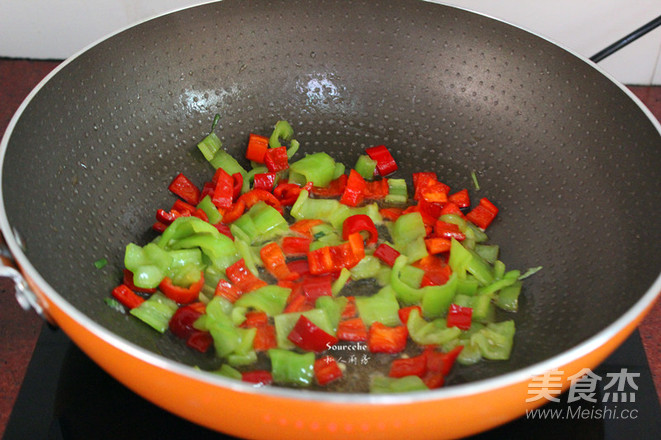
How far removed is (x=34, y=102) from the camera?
3.70 feet


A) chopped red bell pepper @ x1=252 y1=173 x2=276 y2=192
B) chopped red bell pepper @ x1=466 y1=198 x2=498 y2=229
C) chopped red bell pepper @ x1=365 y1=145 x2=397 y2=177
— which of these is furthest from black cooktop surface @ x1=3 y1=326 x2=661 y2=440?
chopped red bell pepper @ x1=365 y1=145 x2=397 y2=177

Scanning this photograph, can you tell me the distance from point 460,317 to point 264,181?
22.0 inches

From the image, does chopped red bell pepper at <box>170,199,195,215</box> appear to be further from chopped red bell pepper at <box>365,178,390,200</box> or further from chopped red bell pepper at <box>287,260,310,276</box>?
chopped red bell pepper at <box>365,178,390,200</box>

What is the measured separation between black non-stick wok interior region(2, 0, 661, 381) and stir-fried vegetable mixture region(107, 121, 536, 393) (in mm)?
46

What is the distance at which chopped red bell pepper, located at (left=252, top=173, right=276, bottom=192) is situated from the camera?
1.45 m

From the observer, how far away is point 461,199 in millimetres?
1437

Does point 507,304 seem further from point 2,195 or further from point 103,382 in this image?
point 2,195

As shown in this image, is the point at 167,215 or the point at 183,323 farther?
the point at 167,215

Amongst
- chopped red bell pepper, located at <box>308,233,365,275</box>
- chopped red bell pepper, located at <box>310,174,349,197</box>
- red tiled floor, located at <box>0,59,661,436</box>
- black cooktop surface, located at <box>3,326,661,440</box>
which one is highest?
chopped red bell pepper, located at <box>310,174,349,197</box>

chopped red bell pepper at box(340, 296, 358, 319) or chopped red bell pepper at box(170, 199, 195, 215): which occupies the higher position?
chopped red bell pepper at box(170, 199, 195, 215)

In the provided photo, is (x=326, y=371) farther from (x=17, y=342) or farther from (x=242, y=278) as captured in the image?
(x=17, y=342)

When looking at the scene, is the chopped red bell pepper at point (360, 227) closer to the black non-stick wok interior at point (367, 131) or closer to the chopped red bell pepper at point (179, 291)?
the black non-stick wok interior at point (367, 131)

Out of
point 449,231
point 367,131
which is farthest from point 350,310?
point 367,131

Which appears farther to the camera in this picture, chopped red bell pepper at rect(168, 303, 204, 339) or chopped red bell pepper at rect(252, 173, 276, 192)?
chopped red bell pepper at rect(252, 173, 276, 192)
